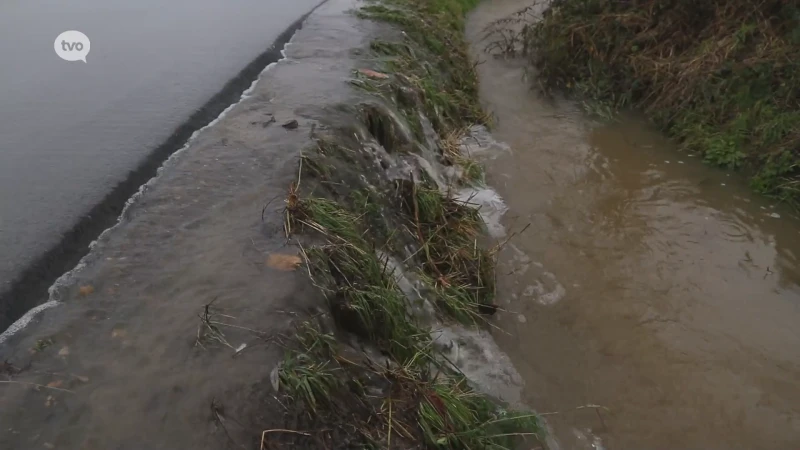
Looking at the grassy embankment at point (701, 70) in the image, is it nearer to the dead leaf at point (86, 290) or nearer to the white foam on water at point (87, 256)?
the white foam on water at point (87, 256)

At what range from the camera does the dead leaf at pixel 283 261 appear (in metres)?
3.66

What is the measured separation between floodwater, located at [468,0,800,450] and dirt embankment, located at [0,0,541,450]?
45 cm

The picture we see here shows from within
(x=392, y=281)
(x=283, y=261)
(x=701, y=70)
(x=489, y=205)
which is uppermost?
(x=701, y=70)

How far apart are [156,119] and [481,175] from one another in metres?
3.43

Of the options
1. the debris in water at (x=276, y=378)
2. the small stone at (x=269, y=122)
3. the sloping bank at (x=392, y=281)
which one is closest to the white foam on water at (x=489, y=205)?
the sloping bank at (x=392, y=281)

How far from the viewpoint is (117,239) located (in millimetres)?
3965

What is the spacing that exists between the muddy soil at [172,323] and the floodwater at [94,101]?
28cm

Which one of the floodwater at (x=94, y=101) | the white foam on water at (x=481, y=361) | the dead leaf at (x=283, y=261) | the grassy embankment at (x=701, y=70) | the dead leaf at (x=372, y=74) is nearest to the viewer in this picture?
the dead leaf at (x=283, y=261)

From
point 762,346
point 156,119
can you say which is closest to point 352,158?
point 156,119

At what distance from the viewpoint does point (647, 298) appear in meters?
5.02

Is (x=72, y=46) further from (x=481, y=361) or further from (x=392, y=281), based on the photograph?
(x=481, y=361)

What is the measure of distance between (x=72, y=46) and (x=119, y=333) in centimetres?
508

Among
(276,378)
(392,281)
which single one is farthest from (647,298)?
(276,378)

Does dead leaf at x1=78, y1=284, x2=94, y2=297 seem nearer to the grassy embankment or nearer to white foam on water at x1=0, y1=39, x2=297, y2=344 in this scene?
white foam on water at x1=0, y1=39, x2=297, y2=344
